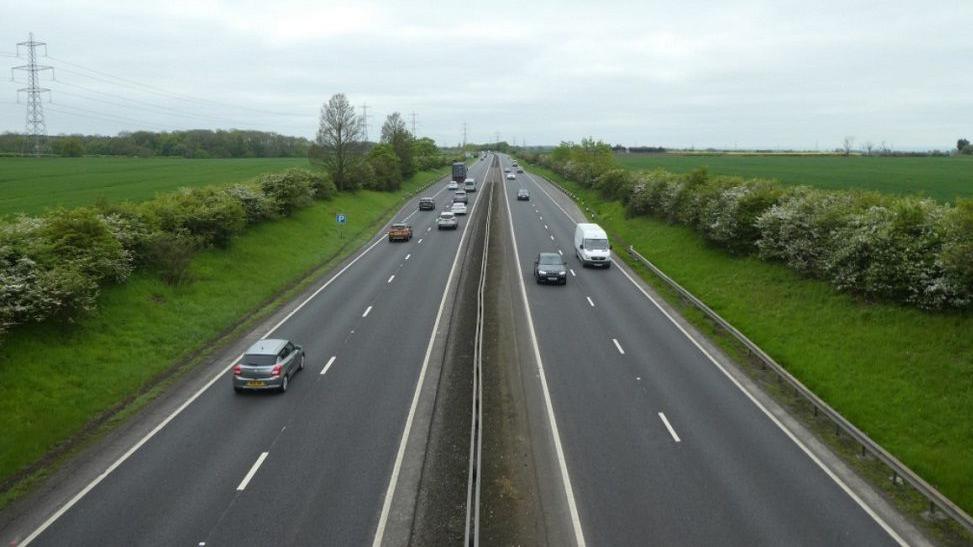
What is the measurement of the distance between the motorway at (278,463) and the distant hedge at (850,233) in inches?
683

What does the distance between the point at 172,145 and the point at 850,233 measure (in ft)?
517

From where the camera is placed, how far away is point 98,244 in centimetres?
2481

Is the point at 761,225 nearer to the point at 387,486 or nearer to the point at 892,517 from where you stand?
the point at 892,517

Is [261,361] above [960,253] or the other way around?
the other way around

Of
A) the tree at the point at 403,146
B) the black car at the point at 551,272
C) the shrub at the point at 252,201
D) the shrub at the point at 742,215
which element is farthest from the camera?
the tree at the point at 403,146

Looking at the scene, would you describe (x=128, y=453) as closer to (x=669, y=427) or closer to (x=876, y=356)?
(x=669, y=427)

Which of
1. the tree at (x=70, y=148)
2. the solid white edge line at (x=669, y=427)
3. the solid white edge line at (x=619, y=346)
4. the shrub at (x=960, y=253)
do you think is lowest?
the solid white edge line at (x=669, y=427)

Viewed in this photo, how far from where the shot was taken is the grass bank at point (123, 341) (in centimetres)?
1642

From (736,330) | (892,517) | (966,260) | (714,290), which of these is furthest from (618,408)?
(714,290)

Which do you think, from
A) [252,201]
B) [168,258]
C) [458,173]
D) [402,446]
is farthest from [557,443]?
[458,173]

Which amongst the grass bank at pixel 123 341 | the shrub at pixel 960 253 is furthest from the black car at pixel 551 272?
the shrub at pixel 960 253

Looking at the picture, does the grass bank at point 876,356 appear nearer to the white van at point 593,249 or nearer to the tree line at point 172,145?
the white van at point 593,249

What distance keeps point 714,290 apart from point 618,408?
15.7 metres

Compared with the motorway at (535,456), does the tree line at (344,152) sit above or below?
above
